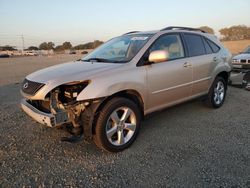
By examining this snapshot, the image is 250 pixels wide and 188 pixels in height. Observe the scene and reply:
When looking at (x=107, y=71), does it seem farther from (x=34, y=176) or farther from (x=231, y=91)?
(x=231, y=91)

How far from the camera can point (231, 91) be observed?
7.63m

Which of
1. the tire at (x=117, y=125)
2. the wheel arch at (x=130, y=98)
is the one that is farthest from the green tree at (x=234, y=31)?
the tire at (x=117, y=125)

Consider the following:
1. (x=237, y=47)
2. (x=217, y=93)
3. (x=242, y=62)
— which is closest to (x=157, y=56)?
(x=217, y=93)

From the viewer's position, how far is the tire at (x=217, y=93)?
215 inches

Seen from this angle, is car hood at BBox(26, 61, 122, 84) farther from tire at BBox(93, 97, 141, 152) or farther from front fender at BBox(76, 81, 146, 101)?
tire at BBox(93, 97, 141, 152)

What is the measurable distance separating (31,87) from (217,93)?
4.16m

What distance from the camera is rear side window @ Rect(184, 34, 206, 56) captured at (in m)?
4.82

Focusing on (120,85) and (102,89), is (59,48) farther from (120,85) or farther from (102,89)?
(102,89)

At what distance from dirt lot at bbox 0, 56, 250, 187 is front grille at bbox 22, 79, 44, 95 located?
0.93 m

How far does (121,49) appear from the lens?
4.42 meters

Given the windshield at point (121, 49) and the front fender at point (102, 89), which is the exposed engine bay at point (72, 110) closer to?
the front fender at point (102, 89)

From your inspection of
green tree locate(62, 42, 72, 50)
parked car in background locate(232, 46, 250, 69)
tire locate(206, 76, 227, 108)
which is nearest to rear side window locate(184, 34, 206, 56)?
tire locate(206, 76, 227, 108)

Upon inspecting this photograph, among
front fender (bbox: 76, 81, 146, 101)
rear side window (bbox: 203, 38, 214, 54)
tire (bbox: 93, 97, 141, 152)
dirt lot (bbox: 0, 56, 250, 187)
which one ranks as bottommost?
dirt lot (bbox: 0, 56, 250, 187)

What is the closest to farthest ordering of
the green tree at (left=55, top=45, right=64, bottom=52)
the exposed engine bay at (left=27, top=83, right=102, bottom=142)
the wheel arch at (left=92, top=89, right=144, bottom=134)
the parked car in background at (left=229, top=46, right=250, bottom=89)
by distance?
the exposed engine bay at (left=27, top=83, right=102, bottom=142) < the wheel arch at (left=92, top=89, right=144, bottom=134) < the parked car in background at (left=229, top=46, right=250, bottom=89) < the green tree at (left=55, top=45, right=64, bottom=52)
